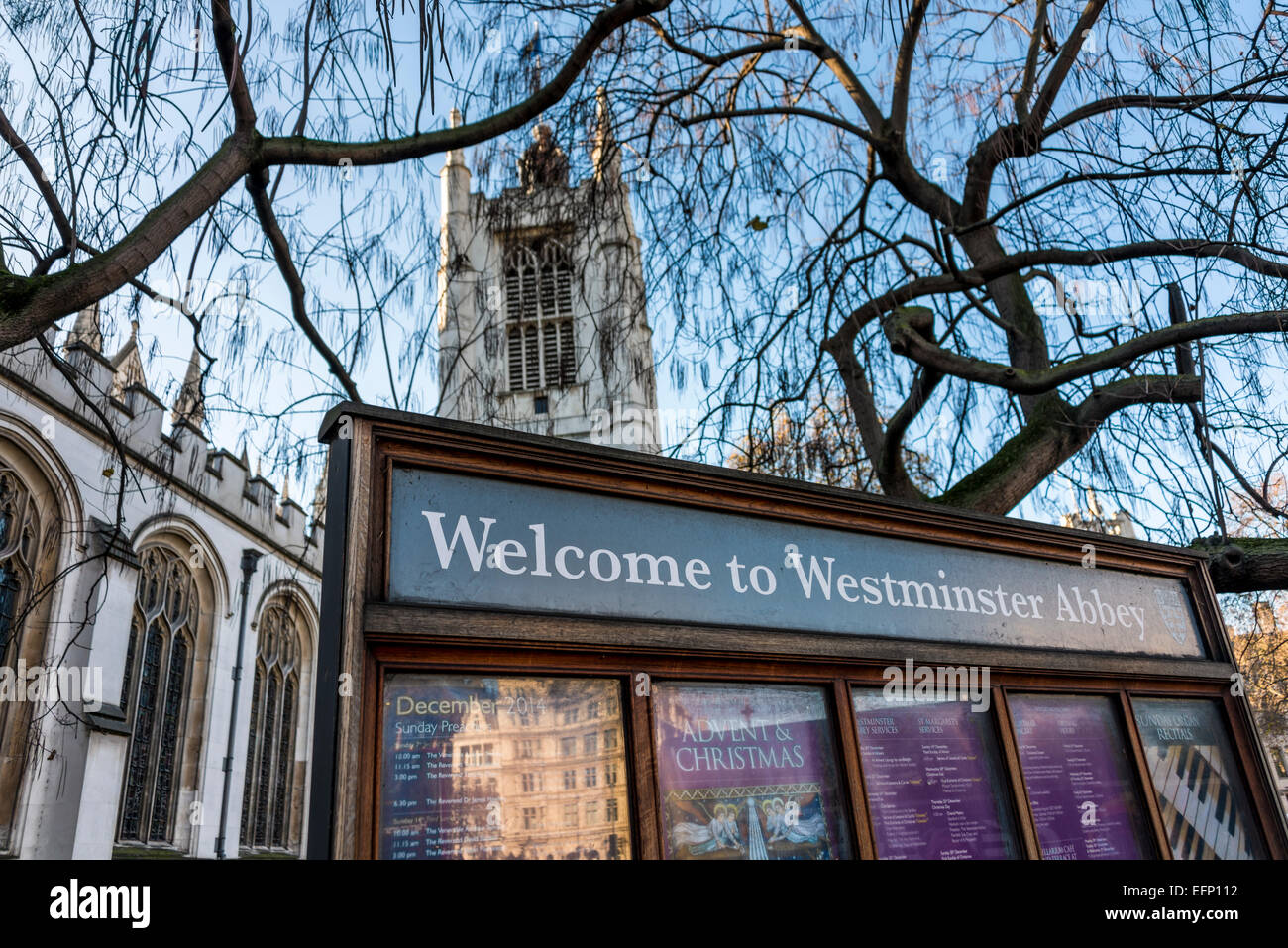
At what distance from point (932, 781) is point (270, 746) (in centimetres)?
1848

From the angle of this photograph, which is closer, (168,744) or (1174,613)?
(1174,613)

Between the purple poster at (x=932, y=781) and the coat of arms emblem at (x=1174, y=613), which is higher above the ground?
the coat of arms emblem at (x=1174, y=613)

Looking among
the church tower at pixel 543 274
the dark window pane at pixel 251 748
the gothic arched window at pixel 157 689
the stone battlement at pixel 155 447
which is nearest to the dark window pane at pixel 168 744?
the gothic arched window at pixel 157 689

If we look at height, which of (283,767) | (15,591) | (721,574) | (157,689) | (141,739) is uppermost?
(15,591)

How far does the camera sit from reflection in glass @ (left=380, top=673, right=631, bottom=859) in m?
1.48

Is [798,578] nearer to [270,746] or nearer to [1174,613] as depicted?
[1174,613]

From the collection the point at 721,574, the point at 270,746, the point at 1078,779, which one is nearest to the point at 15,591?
the point at 270,746

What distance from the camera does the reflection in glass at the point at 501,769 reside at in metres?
1.48

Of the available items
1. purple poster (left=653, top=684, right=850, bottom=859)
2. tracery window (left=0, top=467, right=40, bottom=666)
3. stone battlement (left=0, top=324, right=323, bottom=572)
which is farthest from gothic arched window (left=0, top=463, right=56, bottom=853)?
purple poster (left=653, top=684, right=850, bottom=859)

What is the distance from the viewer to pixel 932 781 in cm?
204

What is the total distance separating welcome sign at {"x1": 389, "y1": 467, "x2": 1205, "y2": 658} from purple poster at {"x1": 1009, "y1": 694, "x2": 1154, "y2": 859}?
167 millimetres

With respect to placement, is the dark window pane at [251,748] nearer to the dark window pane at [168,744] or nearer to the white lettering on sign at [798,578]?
the dark window pane at [168,744]

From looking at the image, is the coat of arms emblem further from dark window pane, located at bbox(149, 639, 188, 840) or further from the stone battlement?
dark window pane, located at bbox(149, 639, 188, 840)

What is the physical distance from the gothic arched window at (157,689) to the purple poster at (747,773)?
49.1ft
